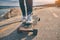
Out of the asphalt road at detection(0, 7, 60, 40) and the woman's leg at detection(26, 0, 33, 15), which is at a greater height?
the woman's leg at detection(26, 0, 33, 15)

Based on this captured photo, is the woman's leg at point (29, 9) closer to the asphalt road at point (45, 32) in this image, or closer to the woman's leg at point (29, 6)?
the woman's leg at point (29, 6)

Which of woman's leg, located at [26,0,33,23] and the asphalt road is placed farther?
woman's leg, located at [26,0,33,23]

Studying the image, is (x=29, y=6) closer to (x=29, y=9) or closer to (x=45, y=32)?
(x=29, y=9)

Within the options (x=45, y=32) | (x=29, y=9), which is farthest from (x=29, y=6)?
(x=45, y=32)

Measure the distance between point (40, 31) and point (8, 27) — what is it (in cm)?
70

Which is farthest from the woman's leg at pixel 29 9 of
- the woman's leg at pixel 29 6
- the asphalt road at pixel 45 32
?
the asphalt road at pixel 45 32

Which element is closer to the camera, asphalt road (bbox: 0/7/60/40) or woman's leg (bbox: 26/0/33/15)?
asphalt road (bbox: 0/7/60/40)

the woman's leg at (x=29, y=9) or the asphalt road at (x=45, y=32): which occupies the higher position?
the woman's leg at (x=29, y=9)

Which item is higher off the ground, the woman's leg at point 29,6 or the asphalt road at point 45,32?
the woman's leg at point 29,6

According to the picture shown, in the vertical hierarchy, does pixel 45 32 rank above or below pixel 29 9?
below

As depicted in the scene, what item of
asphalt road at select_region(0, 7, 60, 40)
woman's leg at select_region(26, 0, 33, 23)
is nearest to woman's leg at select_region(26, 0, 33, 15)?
woman's leg at select_region(26, 0, 33, 23)

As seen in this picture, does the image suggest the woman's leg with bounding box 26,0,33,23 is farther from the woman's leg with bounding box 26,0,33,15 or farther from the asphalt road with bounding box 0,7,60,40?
the asphalt road with bounding box 0,7,60,40

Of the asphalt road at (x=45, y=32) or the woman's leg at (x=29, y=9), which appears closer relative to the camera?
the asphalt road at (x=45, y=32)

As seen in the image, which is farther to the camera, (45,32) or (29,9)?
(29,9)
